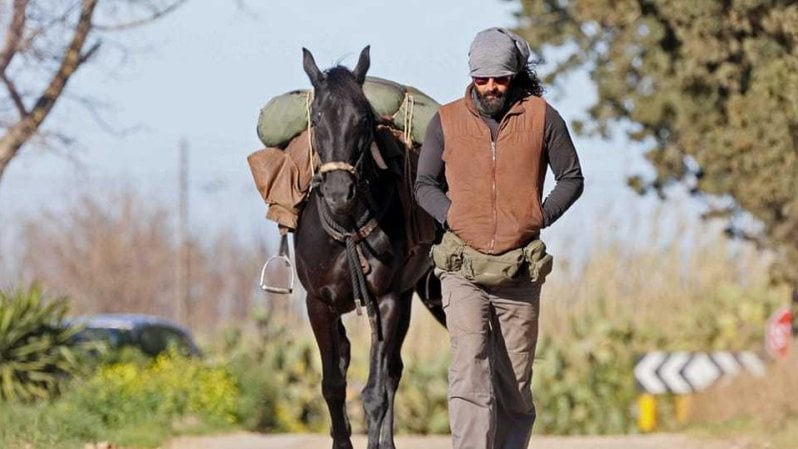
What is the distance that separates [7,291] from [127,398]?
8.08 feet

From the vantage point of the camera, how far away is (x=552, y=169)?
8.88m

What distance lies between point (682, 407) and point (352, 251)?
400 inches

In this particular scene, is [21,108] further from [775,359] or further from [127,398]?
[775,359]

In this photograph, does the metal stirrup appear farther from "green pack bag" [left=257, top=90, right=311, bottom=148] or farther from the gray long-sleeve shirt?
the gray long-sleeve shirt

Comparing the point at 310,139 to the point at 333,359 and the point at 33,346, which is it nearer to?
the point at 333,359

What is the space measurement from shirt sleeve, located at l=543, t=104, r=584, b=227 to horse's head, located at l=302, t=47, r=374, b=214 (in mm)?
1187

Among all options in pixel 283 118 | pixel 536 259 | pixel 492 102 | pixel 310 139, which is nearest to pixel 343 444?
pixel 310 139

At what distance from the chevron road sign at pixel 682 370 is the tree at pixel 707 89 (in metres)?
1.42

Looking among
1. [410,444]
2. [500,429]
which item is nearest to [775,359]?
[410,444]

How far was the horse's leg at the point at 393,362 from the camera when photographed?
412 inches

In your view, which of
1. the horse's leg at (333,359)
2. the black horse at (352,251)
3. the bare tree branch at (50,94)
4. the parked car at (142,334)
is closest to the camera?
the black horse at (352,251)

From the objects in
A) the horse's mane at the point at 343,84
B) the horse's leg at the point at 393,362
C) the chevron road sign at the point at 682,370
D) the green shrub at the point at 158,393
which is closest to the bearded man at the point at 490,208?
the horse's mane at the point at 343,84

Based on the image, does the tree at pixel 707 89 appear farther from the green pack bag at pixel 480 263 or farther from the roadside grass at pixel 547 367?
the green pack bag at pixel 480 263

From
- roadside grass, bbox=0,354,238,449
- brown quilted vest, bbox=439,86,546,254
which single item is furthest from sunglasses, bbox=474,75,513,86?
roadside grass, bbox=0,354,238,449
